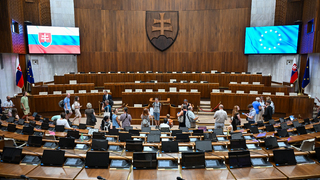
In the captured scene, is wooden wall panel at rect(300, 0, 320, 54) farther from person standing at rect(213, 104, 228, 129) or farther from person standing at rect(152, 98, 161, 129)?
person standing at rect(152, 98, 161, 129)

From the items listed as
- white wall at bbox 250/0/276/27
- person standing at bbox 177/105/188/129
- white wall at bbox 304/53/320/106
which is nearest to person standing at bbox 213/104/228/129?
person standing at bbox 177/105/188/129

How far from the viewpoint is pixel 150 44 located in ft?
49.0

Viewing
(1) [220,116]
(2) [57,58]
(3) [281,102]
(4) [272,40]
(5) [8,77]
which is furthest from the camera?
(2) [57,58]

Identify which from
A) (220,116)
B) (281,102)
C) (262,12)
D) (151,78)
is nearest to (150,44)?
(151,78)

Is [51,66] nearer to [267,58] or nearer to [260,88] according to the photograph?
[260,88]

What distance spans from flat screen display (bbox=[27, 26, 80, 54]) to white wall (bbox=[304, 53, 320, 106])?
13007 millimetres

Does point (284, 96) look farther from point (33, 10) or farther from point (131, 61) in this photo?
point (33, 10)

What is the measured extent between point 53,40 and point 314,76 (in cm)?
1413

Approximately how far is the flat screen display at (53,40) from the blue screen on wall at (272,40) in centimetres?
1060

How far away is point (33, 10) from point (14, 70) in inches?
155

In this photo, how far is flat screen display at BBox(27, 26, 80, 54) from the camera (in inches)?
489

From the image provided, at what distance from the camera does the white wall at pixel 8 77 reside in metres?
10.1

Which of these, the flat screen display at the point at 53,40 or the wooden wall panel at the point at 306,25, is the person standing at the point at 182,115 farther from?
the flat screen display at the point at 53,40

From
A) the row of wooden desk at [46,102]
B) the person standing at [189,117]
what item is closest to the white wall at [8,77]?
the row of wooden desk at [46,102]
